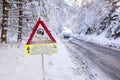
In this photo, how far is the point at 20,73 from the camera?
24.5ft

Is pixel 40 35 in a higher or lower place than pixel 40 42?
higher

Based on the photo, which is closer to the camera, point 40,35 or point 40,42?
point 40,42

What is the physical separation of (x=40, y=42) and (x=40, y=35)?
0.22 metres

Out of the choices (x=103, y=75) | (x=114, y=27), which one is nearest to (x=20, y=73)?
(x=103, y=75)

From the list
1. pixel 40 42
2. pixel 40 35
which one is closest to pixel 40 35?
pixel 40 35

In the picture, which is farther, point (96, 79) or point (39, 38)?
point (96, 79)

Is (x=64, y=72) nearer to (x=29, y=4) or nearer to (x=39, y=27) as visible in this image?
(x=39, y=27)

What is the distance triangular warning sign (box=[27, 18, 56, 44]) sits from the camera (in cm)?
545

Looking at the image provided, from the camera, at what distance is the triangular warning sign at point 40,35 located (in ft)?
17.9

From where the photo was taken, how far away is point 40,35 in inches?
219

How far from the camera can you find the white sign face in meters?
5.46

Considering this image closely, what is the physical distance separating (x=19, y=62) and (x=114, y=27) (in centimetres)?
2194

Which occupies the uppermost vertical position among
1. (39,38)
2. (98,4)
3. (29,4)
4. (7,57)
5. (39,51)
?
(98,4)

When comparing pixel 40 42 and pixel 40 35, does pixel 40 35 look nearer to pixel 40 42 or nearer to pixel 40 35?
pixel 40 35
